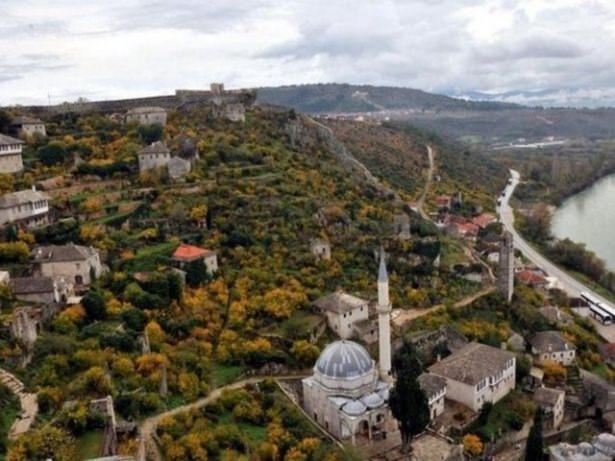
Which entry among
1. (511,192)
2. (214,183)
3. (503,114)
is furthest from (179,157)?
(503,114)

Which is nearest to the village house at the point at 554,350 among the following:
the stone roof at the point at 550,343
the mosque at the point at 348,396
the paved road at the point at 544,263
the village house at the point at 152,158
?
the stone roof at the point at 550,343

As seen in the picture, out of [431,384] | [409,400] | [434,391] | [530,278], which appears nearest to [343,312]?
[431,384]

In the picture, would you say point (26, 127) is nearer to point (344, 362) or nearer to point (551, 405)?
point (344, 362)

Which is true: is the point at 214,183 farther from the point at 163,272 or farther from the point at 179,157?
the point at 163,272

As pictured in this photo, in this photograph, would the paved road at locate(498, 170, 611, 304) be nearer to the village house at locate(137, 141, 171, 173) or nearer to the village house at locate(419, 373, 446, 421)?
the village house at locate(419, 373, 446, 421)

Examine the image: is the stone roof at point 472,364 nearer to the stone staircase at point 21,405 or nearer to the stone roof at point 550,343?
the stone roof at point 550,343

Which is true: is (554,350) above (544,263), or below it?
above
